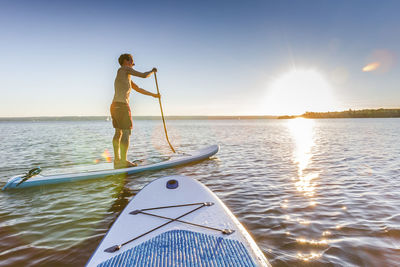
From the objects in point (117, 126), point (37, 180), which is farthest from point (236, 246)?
point (37, 180)

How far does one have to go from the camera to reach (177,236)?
2631mm

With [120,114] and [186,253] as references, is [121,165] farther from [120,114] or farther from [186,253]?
[186,253]

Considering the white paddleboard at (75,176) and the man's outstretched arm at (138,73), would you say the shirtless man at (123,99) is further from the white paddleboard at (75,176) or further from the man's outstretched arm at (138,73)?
the white paddleboard at (75,176)

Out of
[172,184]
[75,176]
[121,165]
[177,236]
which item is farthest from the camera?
[121,165]

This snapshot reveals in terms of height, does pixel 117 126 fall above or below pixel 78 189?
above

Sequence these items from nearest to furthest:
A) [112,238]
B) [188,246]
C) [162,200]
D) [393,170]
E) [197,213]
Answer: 1. [188,246]
2. [112,238]
3. [197,213]
4. [162,200]
5. [393,170]

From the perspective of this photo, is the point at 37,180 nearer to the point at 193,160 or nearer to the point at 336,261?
the point at 193,160

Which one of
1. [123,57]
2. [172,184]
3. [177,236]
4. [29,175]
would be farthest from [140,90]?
[177,236]

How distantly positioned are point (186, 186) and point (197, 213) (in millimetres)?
932

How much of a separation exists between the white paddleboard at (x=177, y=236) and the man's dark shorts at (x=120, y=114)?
2.99 metres

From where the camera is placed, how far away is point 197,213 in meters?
3.28

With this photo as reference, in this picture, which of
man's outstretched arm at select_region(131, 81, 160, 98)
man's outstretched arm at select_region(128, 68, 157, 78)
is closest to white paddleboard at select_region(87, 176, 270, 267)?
man's outstretched arm at select_region(128, 68, 157, 78)

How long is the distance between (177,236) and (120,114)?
179 inches

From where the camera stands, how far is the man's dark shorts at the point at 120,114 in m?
6.26
